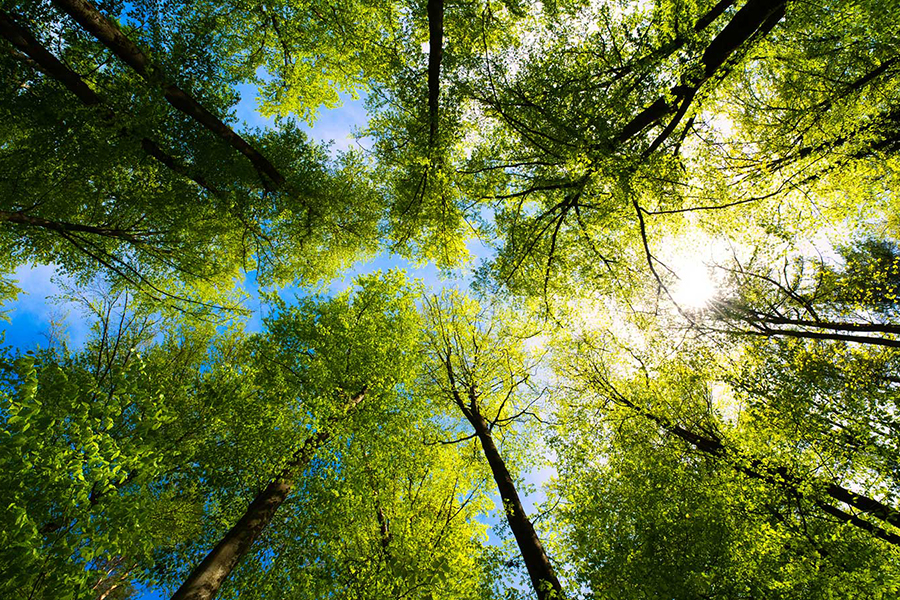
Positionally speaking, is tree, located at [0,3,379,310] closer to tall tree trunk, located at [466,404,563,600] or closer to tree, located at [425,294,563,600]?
tree, located at [425,294,563,600]

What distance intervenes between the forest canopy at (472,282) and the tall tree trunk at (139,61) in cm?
7

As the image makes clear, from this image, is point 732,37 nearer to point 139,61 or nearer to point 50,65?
point 139,61

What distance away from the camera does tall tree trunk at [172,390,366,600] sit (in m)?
5.34

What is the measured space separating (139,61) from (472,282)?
8.98 m

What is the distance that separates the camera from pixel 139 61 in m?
6.72

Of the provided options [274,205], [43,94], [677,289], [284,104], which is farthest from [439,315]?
[43,94]

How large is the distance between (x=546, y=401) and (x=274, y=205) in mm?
12091

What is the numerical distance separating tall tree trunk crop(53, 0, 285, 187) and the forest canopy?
7 centimetres

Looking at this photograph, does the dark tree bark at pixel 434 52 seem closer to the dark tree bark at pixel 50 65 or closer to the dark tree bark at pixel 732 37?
the dark tree bark at pixel 732 37

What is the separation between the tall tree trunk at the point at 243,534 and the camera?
17.5 ft

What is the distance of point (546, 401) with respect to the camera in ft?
42.6

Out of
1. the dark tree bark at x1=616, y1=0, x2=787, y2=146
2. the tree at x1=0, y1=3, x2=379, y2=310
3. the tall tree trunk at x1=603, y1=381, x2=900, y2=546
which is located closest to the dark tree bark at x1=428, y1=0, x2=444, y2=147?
the dark tree bark at x1=616, y1=0, x2=787, y2=146

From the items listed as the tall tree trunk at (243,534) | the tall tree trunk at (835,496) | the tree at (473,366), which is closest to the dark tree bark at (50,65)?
the tall tree trunk at (243,534)

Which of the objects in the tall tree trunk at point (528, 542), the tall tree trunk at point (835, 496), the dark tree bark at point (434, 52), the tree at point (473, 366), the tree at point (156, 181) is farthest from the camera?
the tree at point (473, 366)
